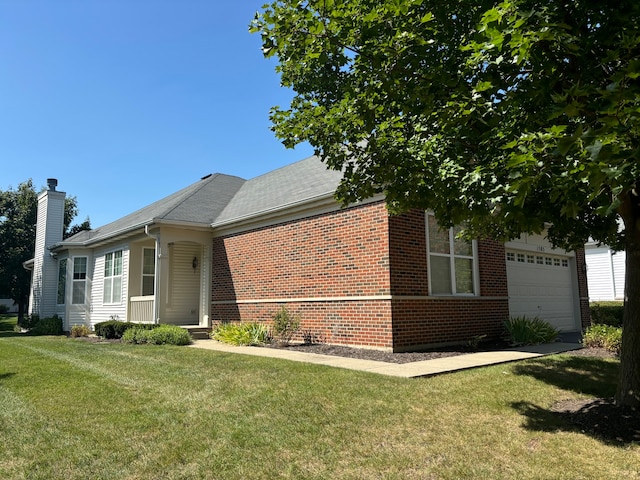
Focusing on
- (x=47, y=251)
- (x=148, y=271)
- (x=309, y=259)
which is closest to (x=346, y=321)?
(x=309, y=259)

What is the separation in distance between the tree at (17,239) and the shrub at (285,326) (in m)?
25.4

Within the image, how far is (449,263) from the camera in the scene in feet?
38.1

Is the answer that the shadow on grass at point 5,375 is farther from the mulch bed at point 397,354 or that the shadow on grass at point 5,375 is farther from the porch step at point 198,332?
the porch step at point 198,332

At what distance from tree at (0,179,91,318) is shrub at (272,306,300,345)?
1000 inches

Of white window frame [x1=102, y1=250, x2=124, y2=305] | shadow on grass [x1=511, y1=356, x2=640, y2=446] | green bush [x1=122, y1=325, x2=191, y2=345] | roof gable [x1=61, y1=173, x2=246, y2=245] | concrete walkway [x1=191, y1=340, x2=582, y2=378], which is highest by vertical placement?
roof gable [x1=61, y1=173, x2=246, y2=245]

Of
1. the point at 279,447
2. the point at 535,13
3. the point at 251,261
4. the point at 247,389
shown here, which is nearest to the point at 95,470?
the point at 279,447

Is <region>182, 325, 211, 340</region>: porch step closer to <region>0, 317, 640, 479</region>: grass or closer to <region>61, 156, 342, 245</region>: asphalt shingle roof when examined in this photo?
<region>61, 156, 342, 245</region>: asphalt shingle roof

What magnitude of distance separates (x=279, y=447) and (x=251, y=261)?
10109 millimetres

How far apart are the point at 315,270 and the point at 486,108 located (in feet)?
25.2

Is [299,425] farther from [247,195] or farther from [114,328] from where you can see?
[247,195]

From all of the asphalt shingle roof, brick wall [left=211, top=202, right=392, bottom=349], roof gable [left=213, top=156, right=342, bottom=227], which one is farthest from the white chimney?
brick wall [left=211, top=202, right=392, bottom=349]

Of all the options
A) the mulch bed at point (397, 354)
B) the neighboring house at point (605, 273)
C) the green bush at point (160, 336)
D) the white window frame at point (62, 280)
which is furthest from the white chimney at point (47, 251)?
the neighboring house at point (605, 273)

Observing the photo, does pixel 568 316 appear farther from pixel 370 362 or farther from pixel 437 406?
pixel 437 406

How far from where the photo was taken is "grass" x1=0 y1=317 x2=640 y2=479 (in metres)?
3.95
